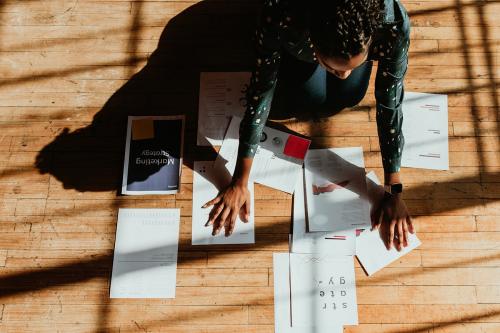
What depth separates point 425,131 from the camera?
2225 mm

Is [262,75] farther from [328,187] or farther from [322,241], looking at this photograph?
[322,241]

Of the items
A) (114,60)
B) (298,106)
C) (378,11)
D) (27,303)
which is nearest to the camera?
(378,11)

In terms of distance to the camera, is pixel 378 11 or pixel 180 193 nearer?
pixel 378 11

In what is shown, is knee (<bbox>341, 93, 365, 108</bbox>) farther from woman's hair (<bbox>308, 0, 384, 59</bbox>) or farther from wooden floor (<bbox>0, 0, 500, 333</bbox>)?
woman's hair (<bbox>308, 0, 384, 59</bbox>)

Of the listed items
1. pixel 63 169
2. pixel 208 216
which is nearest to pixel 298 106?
pixel 208 216

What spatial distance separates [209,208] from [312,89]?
0.68 metres

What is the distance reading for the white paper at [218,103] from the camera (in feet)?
7.28

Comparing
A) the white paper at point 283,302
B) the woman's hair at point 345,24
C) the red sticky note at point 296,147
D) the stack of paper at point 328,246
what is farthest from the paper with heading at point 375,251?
the woman's hair at point 345,24

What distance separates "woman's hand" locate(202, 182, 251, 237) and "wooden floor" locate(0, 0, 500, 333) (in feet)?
0.31

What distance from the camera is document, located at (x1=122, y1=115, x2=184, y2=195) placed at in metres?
2.13

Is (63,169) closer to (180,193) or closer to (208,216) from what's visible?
(180,193)

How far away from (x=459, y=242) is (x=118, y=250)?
4.77 ft

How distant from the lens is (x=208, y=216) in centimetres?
208

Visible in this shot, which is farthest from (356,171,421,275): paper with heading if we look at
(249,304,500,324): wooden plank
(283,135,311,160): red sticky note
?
(283,135,311,160): red sticky note
